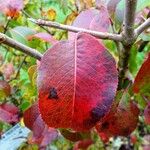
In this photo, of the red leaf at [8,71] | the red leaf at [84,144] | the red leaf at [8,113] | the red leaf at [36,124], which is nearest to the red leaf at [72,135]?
the red leaf at [36,124]

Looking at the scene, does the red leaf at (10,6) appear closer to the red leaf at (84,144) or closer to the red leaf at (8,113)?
the red leaf at (8,113)

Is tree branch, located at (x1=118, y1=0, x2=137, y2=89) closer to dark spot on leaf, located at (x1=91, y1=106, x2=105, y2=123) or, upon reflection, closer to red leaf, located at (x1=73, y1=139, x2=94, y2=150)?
dark spot on leaf, located at (x1=91, y1=106, x2=105, y2=123)

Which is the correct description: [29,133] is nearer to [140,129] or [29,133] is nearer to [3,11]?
[3,11]

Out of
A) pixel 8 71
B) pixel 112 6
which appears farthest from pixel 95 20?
pixel 8 71

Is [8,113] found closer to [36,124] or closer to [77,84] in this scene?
[36,124]

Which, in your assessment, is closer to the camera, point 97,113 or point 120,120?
point 97,113

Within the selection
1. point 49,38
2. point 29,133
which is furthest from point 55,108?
point 29,133

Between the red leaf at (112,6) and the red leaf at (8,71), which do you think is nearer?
the red leaf at (112,6)

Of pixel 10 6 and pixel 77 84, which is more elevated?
pixel 77 84
